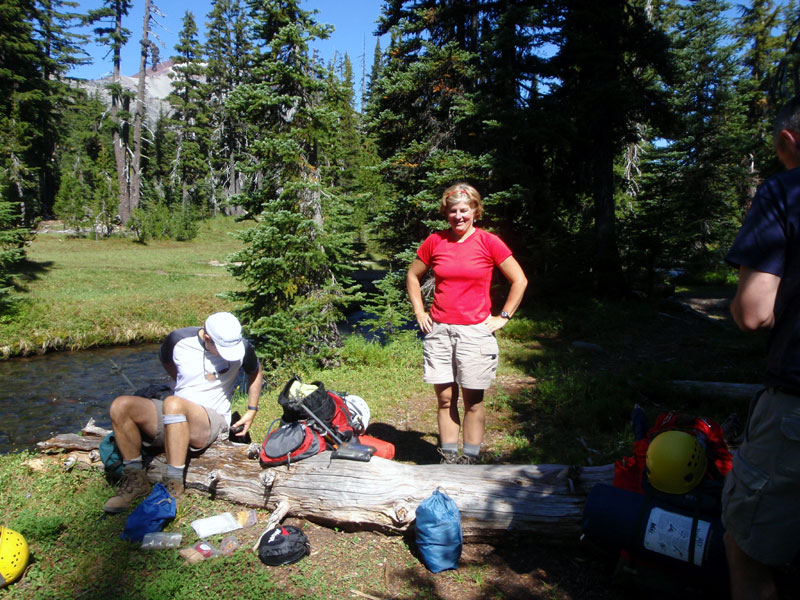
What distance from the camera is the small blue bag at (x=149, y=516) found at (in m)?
3.70

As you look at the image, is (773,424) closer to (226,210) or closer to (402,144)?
(402,144)

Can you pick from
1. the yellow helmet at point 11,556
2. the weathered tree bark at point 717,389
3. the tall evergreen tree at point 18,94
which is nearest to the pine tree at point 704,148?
the weathered tree bark at point 717,389

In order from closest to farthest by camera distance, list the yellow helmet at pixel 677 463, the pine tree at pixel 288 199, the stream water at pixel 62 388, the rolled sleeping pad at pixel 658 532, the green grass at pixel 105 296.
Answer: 1. the rolled sleeping pad at pixel 658 532
2. the yellow helmet at pixel 677 463
3. the stream water at pixel 62 388
4. the pine tree at pixel 288 199
5. the green grass at pixel 105 296

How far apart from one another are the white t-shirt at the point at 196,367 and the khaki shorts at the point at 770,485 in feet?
12.2

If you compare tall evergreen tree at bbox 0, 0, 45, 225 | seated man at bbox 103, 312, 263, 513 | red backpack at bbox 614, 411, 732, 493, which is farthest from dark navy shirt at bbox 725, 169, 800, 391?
tall evergreen tree at bbox 0, 0, 45, 225

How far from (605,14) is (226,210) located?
134 feet

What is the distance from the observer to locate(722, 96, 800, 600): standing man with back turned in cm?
180

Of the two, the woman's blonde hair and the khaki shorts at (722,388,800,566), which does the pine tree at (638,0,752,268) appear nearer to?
the woman's blonde hair

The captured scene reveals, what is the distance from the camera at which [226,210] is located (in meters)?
46.9

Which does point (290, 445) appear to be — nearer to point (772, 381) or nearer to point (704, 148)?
point (772, 381)

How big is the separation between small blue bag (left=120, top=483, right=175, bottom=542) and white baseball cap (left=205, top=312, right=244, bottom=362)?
1.17m

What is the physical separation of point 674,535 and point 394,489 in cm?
182

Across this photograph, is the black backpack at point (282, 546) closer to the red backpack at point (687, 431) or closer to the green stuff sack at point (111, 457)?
the green stuff sack at point (111, 457)

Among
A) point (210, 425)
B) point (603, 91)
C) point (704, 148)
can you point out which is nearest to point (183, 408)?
point (210, 425)
